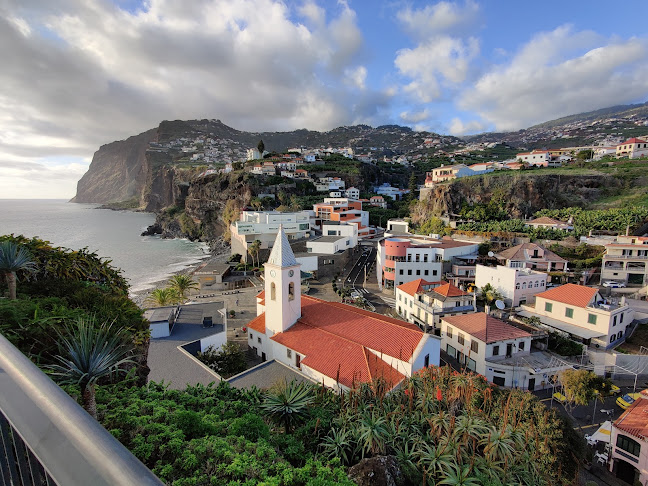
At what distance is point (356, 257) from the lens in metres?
45.4

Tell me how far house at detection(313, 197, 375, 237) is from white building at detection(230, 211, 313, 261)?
3655mm

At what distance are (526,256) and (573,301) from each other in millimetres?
11703

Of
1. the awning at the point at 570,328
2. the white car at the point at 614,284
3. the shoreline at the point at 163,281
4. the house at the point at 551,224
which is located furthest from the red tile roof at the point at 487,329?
the house at the point at 551,224

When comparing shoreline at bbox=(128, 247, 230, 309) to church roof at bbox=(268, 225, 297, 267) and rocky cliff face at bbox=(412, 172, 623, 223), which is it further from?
rocky cliff face at bbox=(412, 172, 623, 223)

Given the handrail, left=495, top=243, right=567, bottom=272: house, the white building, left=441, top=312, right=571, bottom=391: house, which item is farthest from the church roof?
the white building

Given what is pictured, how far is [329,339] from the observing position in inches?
668

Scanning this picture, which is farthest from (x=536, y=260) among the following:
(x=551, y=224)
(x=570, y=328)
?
(x=570, y=328)

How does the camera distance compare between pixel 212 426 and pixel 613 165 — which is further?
pixel 613 165

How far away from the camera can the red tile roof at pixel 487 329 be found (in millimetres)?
19406

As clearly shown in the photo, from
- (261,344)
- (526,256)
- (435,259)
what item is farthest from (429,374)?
(526,256)

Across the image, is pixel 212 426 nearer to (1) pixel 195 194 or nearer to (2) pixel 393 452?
(2) pixel 393 452

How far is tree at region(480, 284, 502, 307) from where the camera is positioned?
2720 cm

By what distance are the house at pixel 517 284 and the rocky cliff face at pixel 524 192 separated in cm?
2459

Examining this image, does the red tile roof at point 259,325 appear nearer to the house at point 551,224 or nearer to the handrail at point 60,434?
the handrail at point 60,434
